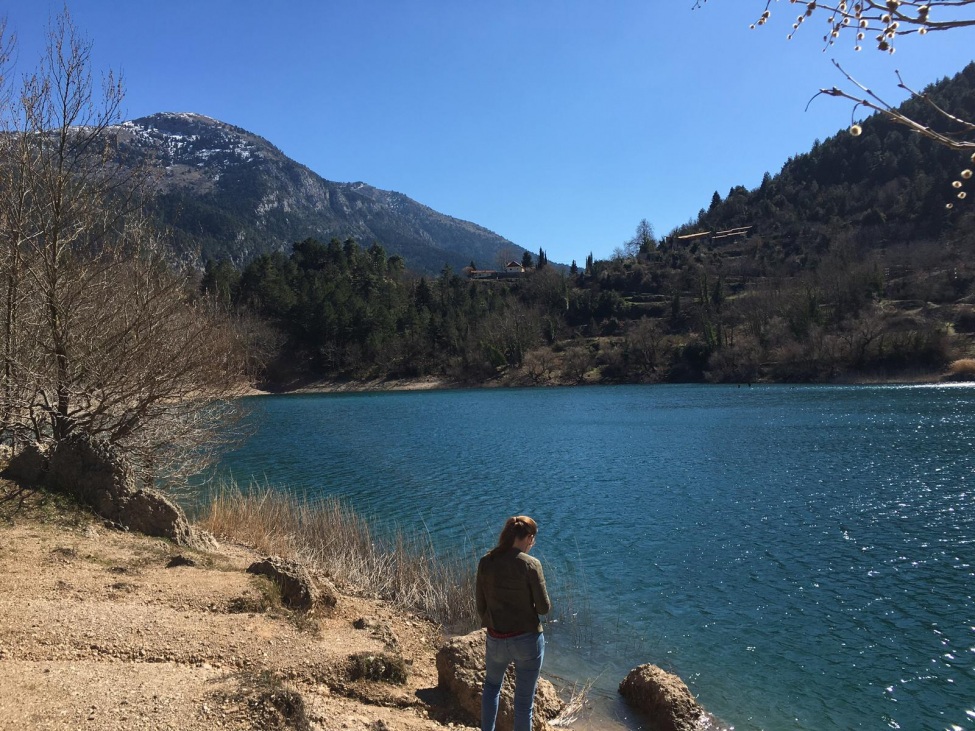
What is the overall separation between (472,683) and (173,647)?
3.17 metres

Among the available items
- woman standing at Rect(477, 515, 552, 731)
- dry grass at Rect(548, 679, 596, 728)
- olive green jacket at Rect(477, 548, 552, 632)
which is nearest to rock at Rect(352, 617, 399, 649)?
dry grass at Rect(548, 679, 596, 728)

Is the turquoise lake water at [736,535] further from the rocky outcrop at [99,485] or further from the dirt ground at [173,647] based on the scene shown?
the rocky outcrop at [99,485]

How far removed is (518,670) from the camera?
5934mm

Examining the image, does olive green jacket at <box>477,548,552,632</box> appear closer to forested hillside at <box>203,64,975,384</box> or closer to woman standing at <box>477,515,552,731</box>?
woman standing at <box>477,515,552,731</box>

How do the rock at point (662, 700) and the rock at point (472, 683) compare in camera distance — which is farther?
the rock at point (662, 700)

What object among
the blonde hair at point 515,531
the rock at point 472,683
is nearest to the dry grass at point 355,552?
the rock at point 472,683

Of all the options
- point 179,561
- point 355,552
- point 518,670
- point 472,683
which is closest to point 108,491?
point 179,561

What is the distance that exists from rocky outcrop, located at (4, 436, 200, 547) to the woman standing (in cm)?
824

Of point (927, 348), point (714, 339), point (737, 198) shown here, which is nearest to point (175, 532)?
point (927, 348)

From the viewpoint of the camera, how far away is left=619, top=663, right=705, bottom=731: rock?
8.18m

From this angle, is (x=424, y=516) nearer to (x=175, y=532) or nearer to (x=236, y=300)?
(x=175, y=532)

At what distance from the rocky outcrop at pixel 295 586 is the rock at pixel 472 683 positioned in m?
2.45

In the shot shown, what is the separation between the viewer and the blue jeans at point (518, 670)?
5746 mm

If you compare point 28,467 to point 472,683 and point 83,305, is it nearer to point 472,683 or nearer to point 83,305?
point 83,305
